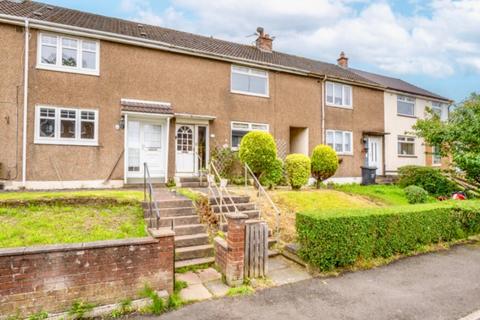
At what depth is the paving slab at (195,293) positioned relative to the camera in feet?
15.4

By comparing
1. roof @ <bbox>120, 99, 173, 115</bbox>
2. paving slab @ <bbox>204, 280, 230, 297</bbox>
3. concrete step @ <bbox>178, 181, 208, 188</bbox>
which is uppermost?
roof @ <bbox>120, 99, 173, 115</bbox>

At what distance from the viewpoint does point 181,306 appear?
446cm

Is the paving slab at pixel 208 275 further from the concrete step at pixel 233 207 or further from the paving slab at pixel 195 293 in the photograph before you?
the concrete step at pixel 233 207

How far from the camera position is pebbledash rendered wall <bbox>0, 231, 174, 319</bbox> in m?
3.87

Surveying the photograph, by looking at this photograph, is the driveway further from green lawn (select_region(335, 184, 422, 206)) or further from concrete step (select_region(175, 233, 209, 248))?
green lawn (select_region(335, 184, 422, 206))

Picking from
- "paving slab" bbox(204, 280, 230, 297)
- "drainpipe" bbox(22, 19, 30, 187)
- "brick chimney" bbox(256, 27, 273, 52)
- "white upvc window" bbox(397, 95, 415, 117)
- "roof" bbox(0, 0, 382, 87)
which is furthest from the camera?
"white upvc window" bbox(397, 95, 415, 117)

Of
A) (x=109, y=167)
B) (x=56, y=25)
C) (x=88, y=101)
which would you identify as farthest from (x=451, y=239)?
(x=56, y=25)

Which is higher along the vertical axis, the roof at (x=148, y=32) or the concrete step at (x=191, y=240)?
the roof at (x=148, y=32)

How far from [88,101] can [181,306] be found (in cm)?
938

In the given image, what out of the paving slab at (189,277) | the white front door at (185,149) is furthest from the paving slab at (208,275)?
the white front door at (185,149)

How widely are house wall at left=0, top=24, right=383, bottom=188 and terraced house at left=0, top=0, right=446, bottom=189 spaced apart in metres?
0.04

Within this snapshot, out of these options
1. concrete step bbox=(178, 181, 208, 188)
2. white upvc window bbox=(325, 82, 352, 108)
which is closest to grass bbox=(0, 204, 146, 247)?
concrete step bbox=(178, 181, 208, 188)

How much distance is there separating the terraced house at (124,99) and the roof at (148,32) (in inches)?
3.2

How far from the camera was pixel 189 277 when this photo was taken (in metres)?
5.44
